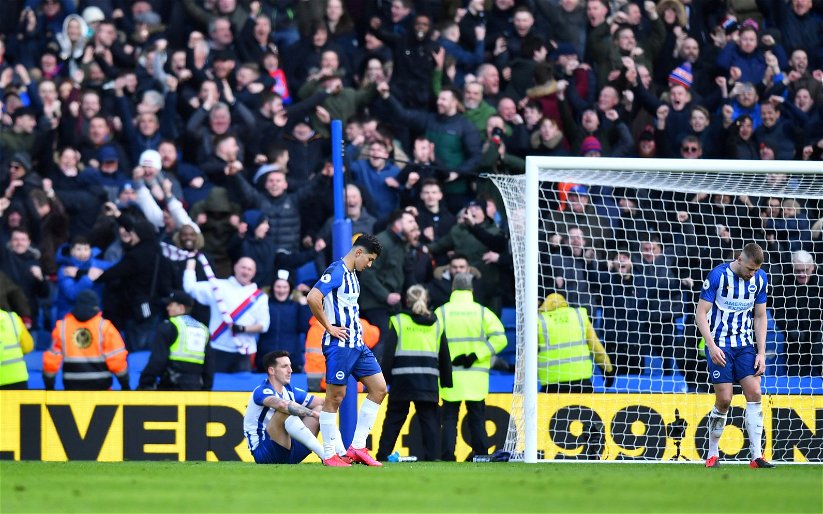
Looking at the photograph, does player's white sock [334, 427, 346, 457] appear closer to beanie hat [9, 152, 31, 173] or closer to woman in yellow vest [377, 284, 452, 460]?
woman in yellow vest [377, 284, 452, 460]

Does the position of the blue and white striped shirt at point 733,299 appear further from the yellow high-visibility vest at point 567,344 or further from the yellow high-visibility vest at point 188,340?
the yellow high-visibility vest at point 188,340

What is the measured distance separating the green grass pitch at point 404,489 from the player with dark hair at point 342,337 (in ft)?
1.31

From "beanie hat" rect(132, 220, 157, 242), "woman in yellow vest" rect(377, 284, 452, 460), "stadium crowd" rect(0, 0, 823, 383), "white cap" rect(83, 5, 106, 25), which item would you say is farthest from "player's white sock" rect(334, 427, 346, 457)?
"white cap" rect(83, 5, 106, 25)

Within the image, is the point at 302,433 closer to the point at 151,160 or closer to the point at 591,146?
the point at 151,160

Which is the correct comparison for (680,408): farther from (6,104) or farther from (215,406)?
(6,104)

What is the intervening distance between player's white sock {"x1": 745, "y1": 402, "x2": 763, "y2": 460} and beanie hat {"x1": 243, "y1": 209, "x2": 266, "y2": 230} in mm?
5881

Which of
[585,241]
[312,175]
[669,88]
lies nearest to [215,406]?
[312,175]

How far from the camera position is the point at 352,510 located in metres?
7.53

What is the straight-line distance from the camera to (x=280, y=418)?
11.7m

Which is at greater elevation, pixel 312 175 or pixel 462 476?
pixel 312 175

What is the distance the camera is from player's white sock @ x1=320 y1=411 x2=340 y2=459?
11.2 metres

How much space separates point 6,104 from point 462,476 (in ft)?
28.3

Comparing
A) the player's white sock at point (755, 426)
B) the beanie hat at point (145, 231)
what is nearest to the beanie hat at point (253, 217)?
the beanie hat at point (145, 231)

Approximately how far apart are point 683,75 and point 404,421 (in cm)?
605
